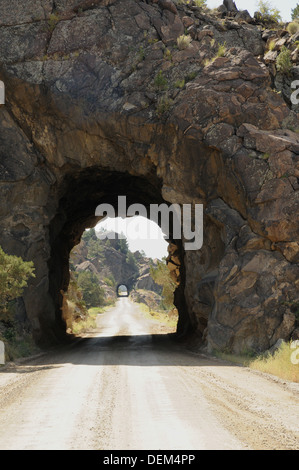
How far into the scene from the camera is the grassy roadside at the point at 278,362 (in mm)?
11438

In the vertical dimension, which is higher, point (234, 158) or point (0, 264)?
point (234, 158)

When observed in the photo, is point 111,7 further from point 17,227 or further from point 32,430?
point 32,430

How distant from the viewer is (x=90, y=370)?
42.3ft

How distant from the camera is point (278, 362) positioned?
12.8 m

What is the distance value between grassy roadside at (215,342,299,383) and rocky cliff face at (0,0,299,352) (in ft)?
5.35

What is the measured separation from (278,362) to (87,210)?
68.9 ft

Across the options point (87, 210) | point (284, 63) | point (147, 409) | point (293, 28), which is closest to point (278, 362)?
point (147, 409)

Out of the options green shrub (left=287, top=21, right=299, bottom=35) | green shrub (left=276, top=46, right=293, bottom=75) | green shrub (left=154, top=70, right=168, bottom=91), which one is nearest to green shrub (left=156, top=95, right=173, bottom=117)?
green shrub (left=154, top=70, right=168, bottom=91)

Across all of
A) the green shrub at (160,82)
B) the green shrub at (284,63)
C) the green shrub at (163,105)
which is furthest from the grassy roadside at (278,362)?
the green shrub at (284,63)

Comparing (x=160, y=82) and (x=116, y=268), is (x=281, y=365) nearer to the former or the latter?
(x=160, y=82)

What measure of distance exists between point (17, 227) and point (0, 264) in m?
5.67

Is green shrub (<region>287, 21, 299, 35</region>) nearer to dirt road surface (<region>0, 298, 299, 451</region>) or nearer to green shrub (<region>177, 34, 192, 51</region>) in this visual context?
green shrub (<region>177, 34, 192, 51</region>)

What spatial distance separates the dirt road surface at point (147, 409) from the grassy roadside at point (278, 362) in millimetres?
535
